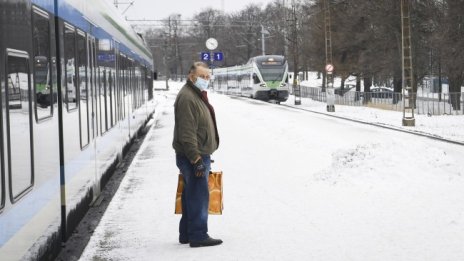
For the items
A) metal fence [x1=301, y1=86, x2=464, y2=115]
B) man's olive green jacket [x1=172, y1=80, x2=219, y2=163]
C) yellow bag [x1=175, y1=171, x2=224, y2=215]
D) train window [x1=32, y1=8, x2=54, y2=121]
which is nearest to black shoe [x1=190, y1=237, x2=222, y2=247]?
yellow bag [x1=175, y1=171, x2=224, y2=215]

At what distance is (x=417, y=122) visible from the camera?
2595 centimetres

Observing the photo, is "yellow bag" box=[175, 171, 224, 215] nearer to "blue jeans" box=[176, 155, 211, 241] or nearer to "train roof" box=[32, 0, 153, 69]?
"blue jeans" box=[176, 155, 211, 241]

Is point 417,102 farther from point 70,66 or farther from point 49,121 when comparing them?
point 49,121

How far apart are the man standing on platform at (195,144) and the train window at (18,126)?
1388 mm

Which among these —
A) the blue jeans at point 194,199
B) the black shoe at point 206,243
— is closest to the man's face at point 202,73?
the blue jeans at point 194,199

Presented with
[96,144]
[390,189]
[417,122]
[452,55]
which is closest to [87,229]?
[96,144]

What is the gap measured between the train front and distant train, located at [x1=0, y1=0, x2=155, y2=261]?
115 feet

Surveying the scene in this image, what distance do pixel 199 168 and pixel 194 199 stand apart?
0.41 m

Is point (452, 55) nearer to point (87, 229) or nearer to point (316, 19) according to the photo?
point (316, 19)

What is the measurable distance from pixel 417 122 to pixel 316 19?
107ft

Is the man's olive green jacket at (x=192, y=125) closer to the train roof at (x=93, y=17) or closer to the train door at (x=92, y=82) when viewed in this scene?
the train roof at (x=93, y=17)

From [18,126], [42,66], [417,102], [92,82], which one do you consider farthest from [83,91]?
[417,102]

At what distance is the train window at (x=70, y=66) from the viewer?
691 centimetres

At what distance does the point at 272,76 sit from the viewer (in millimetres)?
45312
